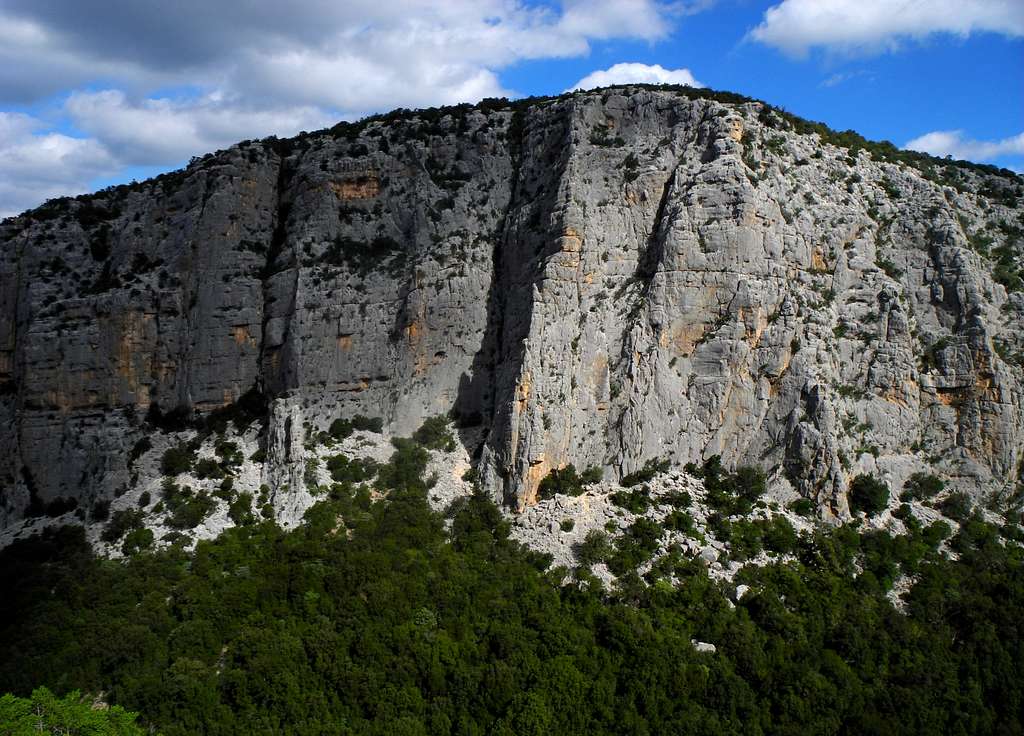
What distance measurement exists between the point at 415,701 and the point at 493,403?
18.8 metres

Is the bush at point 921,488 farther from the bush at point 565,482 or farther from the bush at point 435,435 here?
the bush at point 435,435

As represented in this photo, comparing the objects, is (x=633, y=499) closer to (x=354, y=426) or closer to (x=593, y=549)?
(x=593, y=549)

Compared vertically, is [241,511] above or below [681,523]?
below

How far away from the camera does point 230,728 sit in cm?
3045

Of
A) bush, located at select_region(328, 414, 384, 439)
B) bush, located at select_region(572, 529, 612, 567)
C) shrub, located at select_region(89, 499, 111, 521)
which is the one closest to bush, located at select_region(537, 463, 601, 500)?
bush, located at select_region(572, 529, 612, 567)

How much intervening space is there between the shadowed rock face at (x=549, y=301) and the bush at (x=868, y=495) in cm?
82

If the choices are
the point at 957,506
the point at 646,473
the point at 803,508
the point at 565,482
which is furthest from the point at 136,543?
the point at 957,506

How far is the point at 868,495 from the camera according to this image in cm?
3994

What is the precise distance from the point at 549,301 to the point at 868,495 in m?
20.4

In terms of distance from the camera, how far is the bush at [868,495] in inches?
1570

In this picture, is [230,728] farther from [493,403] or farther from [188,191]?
[188,191]

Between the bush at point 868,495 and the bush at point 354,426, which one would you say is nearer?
the bush at point 868,495

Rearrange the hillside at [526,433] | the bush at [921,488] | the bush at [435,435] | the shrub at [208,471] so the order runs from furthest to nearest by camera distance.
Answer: the bush at [435,435], the shrub at [208,471], the bush at [921,488], the hillside at [526,433]

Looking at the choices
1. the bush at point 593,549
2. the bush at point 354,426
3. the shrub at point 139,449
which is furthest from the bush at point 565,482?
the shrub at point 139,449
